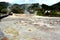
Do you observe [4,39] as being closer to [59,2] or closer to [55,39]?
[55,39]

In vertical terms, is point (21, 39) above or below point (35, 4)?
above

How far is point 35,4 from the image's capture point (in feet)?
236

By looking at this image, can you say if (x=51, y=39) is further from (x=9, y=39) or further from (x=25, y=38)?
(x=9, y=39)

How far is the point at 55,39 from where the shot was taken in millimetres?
14305

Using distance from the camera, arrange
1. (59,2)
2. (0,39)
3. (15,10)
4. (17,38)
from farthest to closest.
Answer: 1. (59,2)
2. (15,10)
3. (17,38)
4. (0,39)

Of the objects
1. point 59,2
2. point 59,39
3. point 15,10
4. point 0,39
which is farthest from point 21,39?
point 59,2

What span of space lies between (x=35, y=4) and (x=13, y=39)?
2291 inches

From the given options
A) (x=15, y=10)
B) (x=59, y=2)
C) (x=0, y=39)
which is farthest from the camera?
(x=59, y=2)

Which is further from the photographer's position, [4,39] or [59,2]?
[59,2]

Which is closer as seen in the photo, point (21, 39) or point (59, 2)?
point (21, 39)

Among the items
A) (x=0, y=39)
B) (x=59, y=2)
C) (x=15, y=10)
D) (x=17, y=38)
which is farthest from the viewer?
(x=59, y=2)

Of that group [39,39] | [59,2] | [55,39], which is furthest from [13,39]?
[59,2]

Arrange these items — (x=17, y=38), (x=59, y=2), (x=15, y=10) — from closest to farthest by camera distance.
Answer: (x=17, y=38) < (x=15, y=10) < (x=59, y=2)

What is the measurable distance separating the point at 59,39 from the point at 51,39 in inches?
21.2
